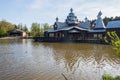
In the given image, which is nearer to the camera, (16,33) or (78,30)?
(78,30)

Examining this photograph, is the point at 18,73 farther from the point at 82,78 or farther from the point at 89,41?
the point at 89,41

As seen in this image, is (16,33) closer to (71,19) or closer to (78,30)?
(71,19)

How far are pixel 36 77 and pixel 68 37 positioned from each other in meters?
45.6

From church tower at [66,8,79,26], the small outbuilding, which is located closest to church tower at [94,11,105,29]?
church tower at [66,8,79,26]

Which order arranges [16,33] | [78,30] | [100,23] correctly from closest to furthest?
[100,23] → [78,30] → [16,33]

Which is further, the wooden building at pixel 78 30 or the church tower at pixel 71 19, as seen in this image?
the church tower at pixel 71 19

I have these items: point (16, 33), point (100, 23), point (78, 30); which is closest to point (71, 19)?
point (78, 30)

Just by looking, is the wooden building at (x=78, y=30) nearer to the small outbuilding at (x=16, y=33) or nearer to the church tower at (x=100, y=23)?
the church tower at (x=100, y=23)

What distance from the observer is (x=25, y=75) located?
1316 cm

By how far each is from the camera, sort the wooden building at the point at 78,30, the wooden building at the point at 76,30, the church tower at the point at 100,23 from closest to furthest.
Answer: the wooden building at the point at 78,30, the wooden building at the point at 76,30, the church tower at the point at 100,23

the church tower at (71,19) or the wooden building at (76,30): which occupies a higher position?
the church tower at (71,19)

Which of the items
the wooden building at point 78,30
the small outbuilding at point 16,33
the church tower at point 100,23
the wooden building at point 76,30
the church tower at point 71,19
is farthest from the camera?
the small outbuilding at point 16,33

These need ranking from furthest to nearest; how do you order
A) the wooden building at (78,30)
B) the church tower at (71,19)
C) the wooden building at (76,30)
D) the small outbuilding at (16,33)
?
the small outbuilding at (16,33), the church tower at (71,19), the wooden building at (76,30), the wooden building at (78,30)

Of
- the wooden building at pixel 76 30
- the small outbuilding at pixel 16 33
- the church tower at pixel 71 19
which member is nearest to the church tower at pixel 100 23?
the wooden building at pixel 76 30
